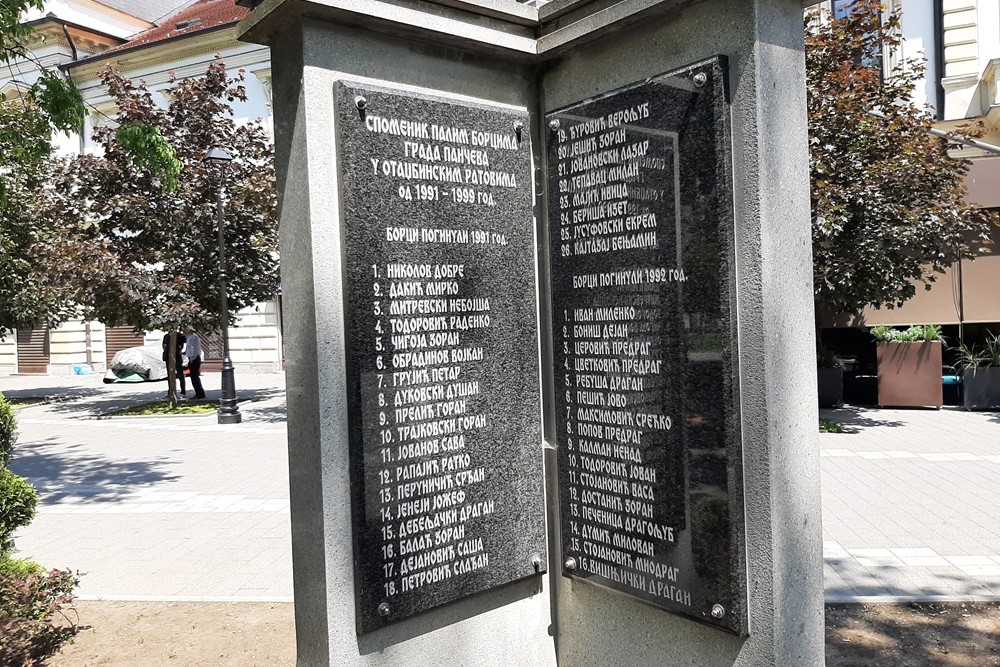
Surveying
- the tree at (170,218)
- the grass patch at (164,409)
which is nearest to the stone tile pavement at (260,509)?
the grass patch at (164,409)

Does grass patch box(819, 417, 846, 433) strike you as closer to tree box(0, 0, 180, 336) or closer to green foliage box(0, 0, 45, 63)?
tree box(0, 0, 180, 336)

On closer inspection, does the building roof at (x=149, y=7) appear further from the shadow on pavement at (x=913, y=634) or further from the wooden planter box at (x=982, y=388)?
the shadow on pavement at (x=913, y=634)

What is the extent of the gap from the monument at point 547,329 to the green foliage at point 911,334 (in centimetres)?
1321

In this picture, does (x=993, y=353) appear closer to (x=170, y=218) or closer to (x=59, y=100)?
(x=59, y=100)

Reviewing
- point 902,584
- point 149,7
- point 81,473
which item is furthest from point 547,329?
point 149,7

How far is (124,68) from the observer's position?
28938mm

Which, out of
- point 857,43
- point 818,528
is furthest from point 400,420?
point 857,43

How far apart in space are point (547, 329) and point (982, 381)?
13621 mm

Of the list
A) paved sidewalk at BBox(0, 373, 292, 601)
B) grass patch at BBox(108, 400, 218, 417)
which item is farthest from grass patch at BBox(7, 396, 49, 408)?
paved sidewalk at BBox(0, 373, 292, 601)

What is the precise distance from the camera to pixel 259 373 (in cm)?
2812

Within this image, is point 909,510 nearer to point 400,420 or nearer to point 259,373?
point 400,420

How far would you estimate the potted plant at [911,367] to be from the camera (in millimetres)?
14070

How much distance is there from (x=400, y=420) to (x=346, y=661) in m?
0.89

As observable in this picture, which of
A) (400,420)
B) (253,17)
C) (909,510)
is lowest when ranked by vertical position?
(909,510)
